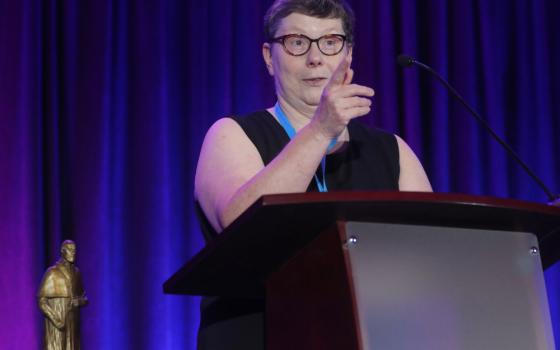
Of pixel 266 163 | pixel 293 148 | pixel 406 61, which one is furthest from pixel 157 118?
pixel 293 148

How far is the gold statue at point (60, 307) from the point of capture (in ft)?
9.32

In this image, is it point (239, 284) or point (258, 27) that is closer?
point (239, 284)

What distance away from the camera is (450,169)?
409 cm

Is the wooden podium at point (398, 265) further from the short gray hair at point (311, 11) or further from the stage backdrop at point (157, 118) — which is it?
the stage backdrop at point (157, 118)

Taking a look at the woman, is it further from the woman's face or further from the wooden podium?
the wooden podium

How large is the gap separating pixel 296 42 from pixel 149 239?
6.45 ft

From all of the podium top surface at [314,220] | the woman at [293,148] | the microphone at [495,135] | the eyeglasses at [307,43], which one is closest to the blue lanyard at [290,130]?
the woman at [293,148]

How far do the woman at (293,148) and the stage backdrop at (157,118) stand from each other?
72.0 inches

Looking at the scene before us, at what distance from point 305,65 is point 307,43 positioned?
5cm

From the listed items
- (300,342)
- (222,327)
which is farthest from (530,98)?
(300,342)

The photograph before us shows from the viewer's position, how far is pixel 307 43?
1797 millimetres

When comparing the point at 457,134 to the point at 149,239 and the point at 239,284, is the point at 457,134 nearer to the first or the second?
the point at 149,239

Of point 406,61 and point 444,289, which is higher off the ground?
point 406,61

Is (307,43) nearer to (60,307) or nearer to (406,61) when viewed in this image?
(406,61)
